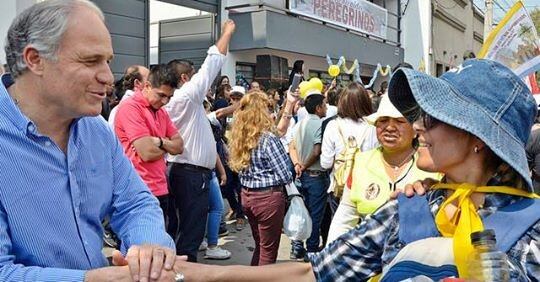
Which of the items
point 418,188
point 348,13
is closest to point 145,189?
point 418,188

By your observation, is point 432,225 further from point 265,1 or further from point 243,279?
point 265,1

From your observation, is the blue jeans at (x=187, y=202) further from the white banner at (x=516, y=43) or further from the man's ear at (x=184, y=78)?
the white banner at (x=516, y=43)

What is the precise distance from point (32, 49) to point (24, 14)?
0.13 meters

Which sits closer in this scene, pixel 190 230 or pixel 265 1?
pixel 190 230

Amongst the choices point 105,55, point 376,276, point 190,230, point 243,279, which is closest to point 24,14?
point 105,55

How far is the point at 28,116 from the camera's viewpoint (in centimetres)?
175

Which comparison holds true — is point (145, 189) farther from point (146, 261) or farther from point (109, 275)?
point (109, 275)

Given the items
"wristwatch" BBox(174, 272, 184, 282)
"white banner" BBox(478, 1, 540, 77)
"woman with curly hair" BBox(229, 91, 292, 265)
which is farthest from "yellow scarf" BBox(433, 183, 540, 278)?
"woman with curly hair" BBox(229, 91, 292, 265)

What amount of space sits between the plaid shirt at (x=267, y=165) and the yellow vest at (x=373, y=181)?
59.4 inches

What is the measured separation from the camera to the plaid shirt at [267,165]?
459cm

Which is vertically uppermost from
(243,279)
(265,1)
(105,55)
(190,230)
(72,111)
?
(265,1)

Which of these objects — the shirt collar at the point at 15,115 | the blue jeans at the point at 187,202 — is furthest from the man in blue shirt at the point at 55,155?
the blue jeans at the point at 187,202

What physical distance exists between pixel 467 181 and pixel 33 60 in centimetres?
140

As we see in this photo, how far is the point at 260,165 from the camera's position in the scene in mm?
4621
